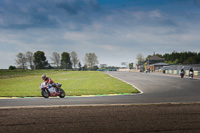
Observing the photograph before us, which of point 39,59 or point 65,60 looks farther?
point 65,60

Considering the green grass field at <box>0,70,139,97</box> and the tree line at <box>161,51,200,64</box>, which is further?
the tree line at <box>161,51,200,64</box>

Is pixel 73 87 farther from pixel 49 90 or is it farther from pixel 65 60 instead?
pixel 65 60

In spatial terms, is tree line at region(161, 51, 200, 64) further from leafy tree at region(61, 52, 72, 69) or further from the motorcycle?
the motorcycle

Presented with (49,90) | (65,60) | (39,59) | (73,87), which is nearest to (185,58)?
(65,60)

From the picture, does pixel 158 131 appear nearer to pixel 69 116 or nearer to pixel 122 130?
pixel 122 130

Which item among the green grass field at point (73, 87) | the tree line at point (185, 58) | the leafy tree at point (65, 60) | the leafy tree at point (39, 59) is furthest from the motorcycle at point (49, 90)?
the tree line at point (185, 58)

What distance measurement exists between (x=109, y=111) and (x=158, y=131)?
2.41 meters

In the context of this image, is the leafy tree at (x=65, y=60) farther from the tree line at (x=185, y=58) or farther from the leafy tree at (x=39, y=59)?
the tree line at (x=185, y=58)

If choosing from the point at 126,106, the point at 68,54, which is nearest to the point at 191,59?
the point at 68,54

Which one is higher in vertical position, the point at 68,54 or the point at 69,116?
the point at 68,54

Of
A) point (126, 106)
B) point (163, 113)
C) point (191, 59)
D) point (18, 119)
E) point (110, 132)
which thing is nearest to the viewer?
point (110, 132)

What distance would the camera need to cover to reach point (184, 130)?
4684mm

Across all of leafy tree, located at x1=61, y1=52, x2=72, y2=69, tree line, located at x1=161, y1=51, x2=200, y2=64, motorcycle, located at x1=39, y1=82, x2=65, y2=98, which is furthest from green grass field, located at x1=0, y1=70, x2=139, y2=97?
tree line, located at x1=161, y1=51, x2=200, y2=64

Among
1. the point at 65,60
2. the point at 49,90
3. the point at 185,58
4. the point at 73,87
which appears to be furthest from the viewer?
the point at 185,58
